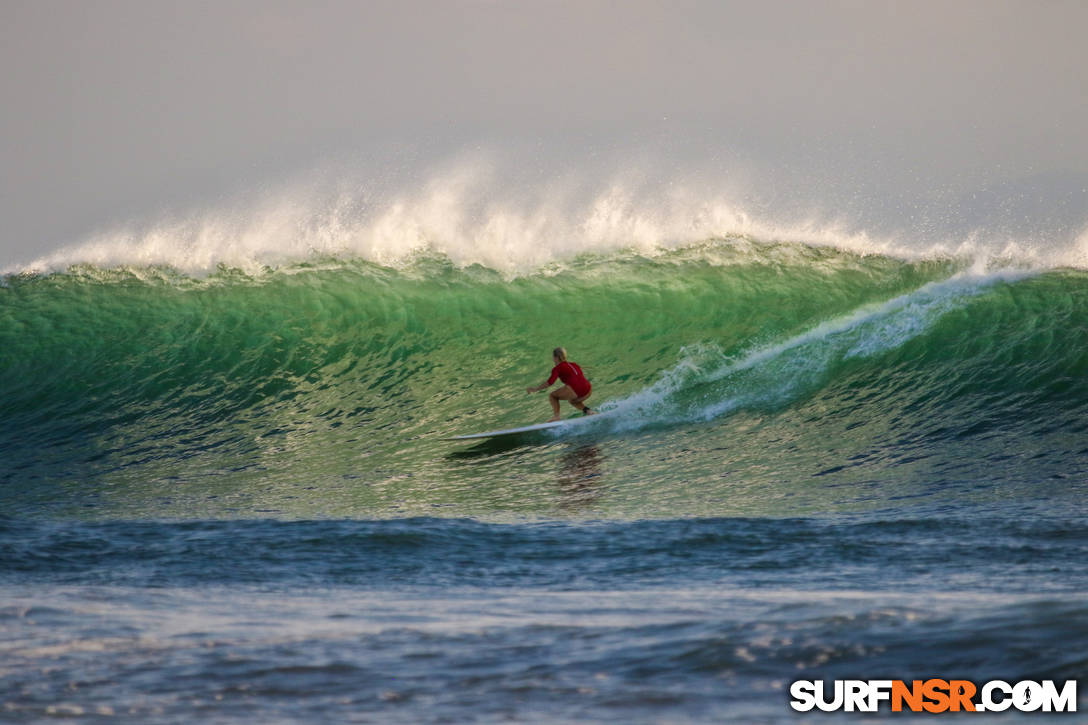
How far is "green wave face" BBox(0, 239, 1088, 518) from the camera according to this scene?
28.5ft

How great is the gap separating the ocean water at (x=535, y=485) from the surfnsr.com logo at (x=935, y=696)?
0.07 metres

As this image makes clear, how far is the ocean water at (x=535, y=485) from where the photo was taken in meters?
3.82

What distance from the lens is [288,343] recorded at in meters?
13.4

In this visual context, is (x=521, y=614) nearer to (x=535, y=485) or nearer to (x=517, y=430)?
(x=535, y=485)

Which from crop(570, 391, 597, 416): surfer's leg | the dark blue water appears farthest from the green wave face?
the dark blue water

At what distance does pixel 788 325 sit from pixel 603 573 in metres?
7.99

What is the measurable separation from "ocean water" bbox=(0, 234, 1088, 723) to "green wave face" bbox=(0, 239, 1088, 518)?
5cm

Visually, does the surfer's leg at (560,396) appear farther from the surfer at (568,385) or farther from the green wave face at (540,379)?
the green wave face at (540,379)

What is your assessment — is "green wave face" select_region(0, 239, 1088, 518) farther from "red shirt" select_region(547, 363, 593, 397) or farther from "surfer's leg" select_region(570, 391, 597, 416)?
"red shirt" select_region(547, 363, 593, 397)

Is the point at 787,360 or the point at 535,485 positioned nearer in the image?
the point at 535,485

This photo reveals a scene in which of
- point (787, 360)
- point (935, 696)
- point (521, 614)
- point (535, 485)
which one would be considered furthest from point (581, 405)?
point (935, 696)

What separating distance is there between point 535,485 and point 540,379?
144 inches

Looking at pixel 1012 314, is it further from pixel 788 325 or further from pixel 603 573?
pixel 603 573

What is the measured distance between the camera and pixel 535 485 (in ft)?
28.7
